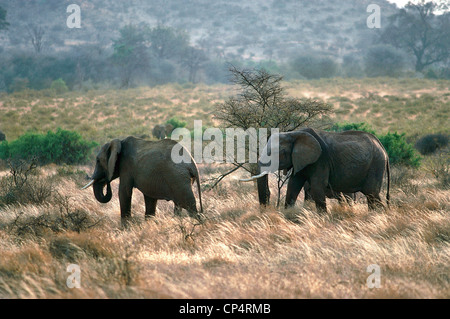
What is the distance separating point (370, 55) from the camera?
65188 millimetres

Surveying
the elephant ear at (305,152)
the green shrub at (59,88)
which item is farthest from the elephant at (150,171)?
the green shrub at (59,88)

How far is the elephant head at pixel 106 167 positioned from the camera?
341 inches

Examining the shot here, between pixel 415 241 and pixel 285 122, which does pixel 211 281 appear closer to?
pixel 415 241

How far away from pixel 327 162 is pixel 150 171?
9.70 feet

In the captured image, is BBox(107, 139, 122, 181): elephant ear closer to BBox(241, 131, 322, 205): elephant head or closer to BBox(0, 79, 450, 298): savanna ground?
BBox(0, 79, 450, 298): savanna ground

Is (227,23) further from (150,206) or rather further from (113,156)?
(113,156)

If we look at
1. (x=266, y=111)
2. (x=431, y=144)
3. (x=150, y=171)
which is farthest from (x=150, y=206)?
(x=431, y=144)

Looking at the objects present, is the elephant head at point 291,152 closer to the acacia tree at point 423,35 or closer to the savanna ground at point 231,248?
the savanna ground at point 231,248

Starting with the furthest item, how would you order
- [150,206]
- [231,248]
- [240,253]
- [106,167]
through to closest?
[150,206]
[106,167]
[231,248]
[240,253]

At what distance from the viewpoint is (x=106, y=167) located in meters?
8.95

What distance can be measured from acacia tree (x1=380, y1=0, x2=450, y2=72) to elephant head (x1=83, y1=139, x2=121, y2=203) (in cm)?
6352

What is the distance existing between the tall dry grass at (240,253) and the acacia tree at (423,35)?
62.8 meters

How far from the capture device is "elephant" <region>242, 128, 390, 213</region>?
8312 millimetres
